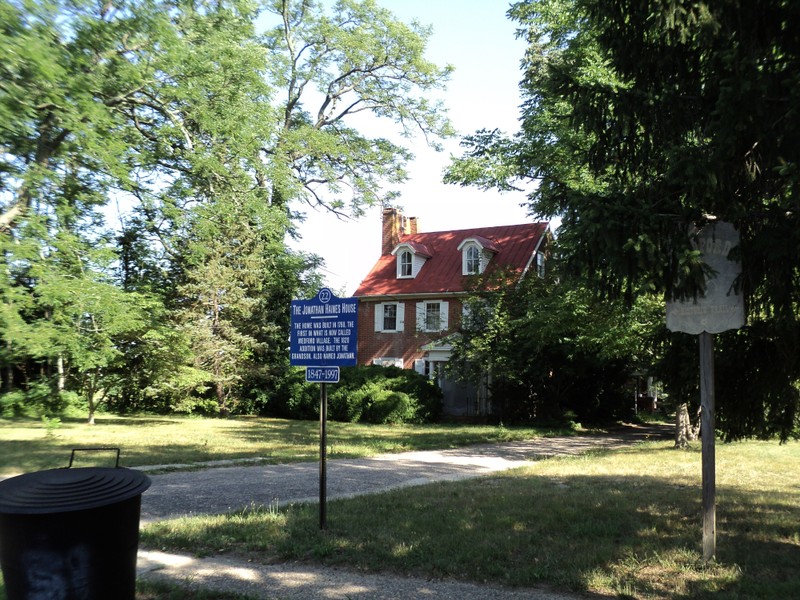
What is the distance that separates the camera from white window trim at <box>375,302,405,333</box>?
35594 millimetres

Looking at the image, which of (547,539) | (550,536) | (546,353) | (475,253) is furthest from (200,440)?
(475,253)

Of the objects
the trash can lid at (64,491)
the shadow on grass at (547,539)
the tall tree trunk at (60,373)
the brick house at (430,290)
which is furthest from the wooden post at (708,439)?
the brick house at (430,290)

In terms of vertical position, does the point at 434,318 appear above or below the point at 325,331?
above

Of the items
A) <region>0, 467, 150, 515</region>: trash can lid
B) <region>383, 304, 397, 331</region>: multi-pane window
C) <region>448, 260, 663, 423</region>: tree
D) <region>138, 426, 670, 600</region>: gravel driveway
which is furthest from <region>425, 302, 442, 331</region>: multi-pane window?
<region>0, 467, 150, 515</region>: trash can lid

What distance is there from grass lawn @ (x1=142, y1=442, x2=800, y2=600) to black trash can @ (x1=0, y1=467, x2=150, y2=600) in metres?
2.32

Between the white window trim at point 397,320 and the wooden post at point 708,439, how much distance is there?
2905cm

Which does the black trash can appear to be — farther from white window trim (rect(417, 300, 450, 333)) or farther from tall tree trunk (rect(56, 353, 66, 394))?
white window trim (rect(417, 300, 450, 333))

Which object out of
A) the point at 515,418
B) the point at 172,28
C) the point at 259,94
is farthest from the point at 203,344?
the point at 172,28

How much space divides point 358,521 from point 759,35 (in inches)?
255

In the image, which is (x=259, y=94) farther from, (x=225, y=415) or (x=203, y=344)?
(x=225, y=415)

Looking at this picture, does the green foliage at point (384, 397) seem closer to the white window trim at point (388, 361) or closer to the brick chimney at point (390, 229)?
the white window trim at point (388, 361)

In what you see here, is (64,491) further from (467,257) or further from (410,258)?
(410,258)

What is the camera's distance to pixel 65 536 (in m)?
4.47

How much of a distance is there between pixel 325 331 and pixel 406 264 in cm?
2902
